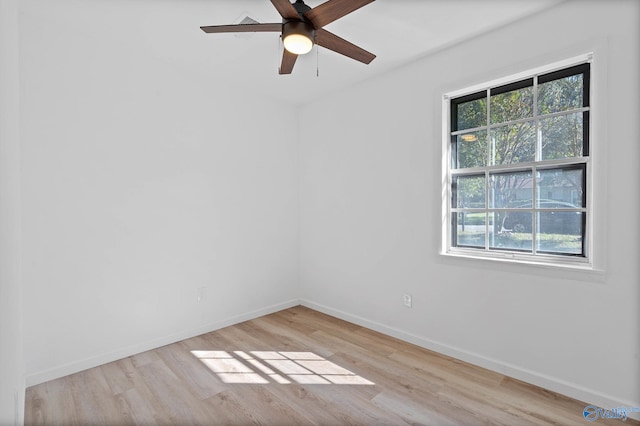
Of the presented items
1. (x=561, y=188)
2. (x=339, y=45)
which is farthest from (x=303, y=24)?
(x=561, y=188)

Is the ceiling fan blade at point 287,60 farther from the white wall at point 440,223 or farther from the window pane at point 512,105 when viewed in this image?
the window pane at point 512,105

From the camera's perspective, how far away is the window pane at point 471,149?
2.71 m

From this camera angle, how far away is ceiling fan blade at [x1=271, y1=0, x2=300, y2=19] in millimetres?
1583

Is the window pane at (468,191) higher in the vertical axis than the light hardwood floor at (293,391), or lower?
higher

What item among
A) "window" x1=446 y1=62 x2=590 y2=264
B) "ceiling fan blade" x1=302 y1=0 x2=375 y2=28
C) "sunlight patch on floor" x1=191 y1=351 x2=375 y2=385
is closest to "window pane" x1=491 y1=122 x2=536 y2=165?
"window" x1=446 y1=62 x2=590 y2=264

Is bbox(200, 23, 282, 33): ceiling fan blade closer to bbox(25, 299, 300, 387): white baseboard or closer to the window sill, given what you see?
the window sill

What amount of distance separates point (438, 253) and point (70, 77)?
3361 mm

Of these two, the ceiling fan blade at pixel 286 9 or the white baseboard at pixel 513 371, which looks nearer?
the ceiling fan blade at pixel 286 9

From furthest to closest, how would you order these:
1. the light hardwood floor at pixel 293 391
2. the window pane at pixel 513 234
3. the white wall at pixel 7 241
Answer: the window pane at pixel 513 234
the light hardwood floor at pixel 293 391
the white wall at pixel 7 241

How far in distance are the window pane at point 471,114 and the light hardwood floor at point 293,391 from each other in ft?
6.75

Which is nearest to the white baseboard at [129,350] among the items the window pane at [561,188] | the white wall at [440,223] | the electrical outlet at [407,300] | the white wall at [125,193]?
the white wall at [125,193]

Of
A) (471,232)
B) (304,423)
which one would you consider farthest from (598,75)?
(304,423)

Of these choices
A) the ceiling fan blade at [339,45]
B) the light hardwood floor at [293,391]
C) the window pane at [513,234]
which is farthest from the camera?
the window pane at [513,234]

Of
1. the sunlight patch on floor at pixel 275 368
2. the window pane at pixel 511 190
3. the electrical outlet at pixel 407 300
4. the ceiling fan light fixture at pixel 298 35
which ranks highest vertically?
the ceiling fan light fixture at pixel 298 35
